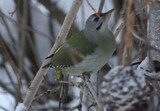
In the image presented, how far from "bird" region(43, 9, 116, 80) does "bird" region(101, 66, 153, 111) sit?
0.72 metres

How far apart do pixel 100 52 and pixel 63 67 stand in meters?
0.14

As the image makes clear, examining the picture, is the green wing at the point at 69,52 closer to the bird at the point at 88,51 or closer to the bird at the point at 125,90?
the bird at the point at 88,51

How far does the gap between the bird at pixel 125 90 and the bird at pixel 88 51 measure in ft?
2.37

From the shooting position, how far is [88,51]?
1489mm

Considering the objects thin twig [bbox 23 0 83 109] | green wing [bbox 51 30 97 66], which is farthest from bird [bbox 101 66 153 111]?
green wing [bbox 51 30 97 66]

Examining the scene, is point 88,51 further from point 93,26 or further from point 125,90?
point 125,90

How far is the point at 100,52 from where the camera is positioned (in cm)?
147

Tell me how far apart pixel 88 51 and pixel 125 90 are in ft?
2.62

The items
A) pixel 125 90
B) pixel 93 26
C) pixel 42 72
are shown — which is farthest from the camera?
pixel 93 26

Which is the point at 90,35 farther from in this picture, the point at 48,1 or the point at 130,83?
the point at 48,1

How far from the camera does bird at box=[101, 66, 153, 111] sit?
2.25 feet

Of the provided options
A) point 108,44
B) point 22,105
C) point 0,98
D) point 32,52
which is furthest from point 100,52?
point 0,98

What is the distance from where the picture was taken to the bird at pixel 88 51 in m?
1.46

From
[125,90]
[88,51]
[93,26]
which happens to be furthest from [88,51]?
[125,90]
